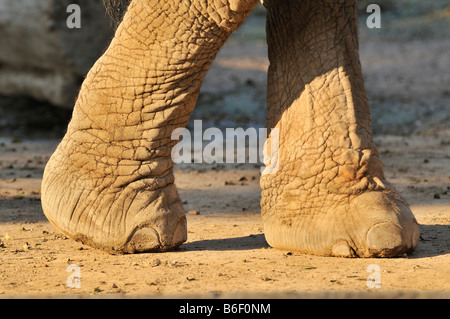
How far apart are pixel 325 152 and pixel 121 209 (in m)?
0.79

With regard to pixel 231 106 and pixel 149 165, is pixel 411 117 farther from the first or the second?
pixel 149 165

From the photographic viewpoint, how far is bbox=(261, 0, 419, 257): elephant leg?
2787mm

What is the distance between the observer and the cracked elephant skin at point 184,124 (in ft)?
9.16

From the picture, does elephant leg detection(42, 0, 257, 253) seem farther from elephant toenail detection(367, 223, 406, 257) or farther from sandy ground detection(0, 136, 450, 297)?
elephant toenail detection(367, 223, 406, 257)

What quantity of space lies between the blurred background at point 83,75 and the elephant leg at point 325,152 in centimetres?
79

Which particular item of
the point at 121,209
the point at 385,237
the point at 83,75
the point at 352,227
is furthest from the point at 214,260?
the point at 83,75

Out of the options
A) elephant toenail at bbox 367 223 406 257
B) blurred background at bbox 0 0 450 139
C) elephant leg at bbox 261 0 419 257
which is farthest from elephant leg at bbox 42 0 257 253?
blurred background at bbox 0 0 450 139

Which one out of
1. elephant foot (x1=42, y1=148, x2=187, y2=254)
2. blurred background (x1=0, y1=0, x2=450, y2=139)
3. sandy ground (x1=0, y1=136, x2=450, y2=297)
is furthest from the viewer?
blurred background (x1=0, y1=0, x2=450, y2=139)

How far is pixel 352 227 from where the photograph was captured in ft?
9.12

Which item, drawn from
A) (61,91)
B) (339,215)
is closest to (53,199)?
(339,215)

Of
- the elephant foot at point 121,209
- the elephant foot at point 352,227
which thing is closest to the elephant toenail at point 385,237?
the elephant foot at point 352,227

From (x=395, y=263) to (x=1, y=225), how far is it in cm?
177

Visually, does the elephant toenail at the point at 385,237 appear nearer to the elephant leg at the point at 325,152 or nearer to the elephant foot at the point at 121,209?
the elephant leg at the point at 325,152

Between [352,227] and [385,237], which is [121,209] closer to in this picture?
[352,227]
